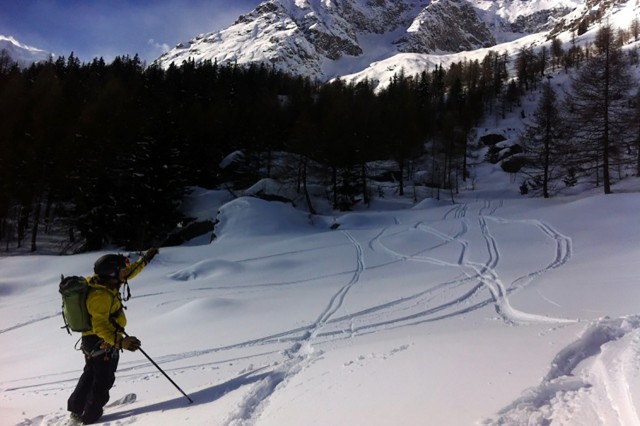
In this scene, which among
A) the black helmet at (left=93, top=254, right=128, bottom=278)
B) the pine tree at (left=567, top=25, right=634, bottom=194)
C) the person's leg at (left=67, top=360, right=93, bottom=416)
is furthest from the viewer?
the pine tree at (left=567, top=25, right=634, bottom=194)

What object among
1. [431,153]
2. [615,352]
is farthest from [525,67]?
[615,352]

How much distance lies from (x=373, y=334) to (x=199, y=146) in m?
34.4

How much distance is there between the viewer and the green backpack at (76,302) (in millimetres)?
4684

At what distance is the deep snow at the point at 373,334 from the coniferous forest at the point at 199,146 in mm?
9284

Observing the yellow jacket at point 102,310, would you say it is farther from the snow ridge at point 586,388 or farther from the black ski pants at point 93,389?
the snow ridge at point 586,388

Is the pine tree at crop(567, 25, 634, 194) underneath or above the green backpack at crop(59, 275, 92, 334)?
above

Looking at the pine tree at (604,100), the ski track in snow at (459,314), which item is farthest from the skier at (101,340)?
the pine tree at (604,100)

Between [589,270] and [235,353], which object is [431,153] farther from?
[235,353]

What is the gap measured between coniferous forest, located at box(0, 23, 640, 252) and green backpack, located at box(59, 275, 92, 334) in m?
24.1

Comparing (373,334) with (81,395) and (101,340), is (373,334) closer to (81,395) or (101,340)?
(101,340)

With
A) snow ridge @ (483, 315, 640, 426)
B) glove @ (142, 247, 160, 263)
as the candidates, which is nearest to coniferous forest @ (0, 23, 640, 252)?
snow ridge @ (483, 315, 640, 426)

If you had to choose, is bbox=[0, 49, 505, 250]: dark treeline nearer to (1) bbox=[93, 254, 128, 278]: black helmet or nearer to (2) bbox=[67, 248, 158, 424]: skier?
(2) bbox=[67, 248, 158, 424]: skier

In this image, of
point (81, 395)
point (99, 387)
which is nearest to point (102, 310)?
point (99, 387)

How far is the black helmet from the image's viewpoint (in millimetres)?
4828
